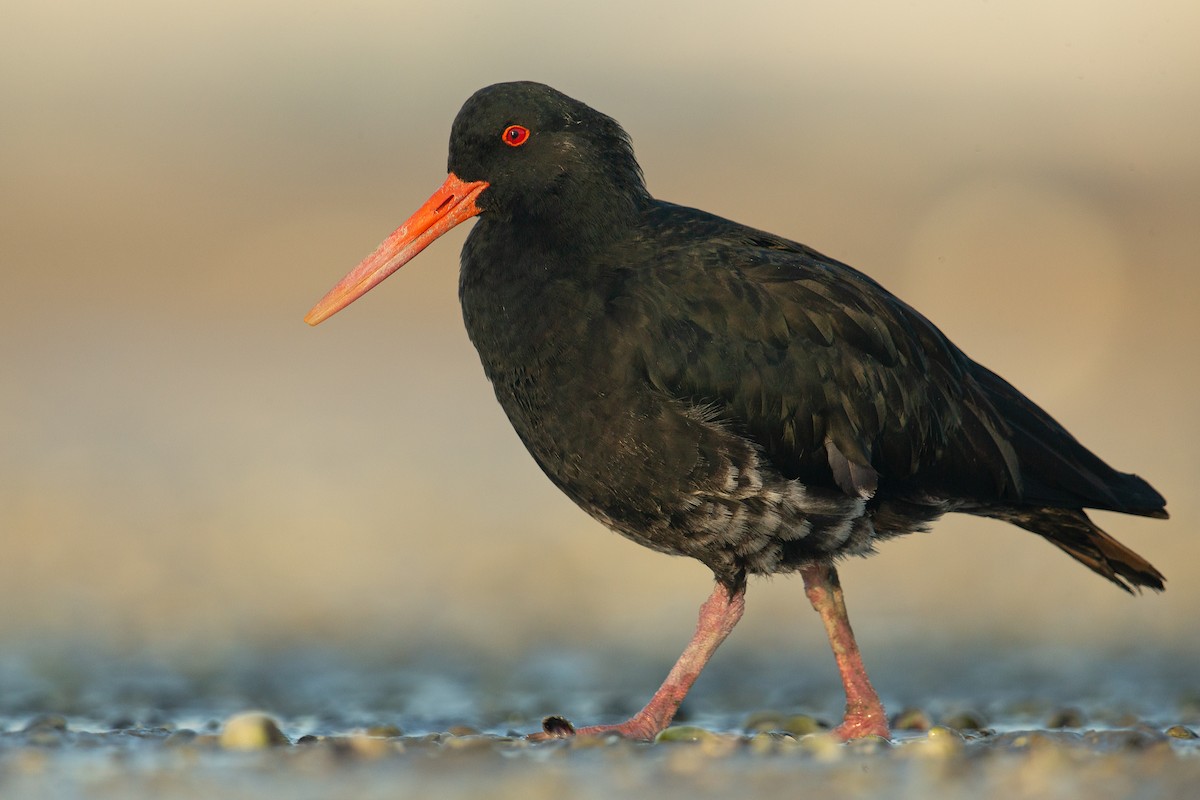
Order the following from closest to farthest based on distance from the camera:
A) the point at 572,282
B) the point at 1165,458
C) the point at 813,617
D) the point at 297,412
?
the point at 572,282 < the point at 813,617 < the point at 1165,458 < the point at 297,412

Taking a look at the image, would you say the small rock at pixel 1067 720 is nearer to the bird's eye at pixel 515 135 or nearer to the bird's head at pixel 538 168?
the bird's head at pixel 538 168

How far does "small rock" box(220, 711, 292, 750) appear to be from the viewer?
5.57m

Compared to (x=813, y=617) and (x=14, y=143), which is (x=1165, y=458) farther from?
(x=14, y=143)

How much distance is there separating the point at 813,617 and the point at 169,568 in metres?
3.37

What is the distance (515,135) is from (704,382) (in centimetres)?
123

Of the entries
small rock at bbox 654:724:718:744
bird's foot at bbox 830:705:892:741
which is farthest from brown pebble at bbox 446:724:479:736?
bird's foot at bbox 830:705:892:741

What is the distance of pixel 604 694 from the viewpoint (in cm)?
718

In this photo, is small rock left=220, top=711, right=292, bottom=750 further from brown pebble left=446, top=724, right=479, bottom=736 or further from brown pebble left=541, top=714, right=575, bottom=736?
brown pebble left=541, top=714, right=575, bottom=736

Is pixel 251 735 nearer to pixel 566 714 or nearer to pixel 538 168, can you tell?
pixel 566 714

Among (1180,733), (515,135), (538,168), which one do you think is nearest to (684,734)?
(1180,733)

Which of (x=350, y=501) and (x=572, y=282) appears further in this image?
(x=350, y=501)

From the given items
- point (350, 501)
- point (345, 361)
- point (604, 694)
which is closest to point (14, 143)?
point (345, 361)

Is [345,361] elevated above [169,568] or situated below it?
above

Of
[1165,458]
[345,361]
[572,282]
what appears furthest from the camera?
[345,361]
